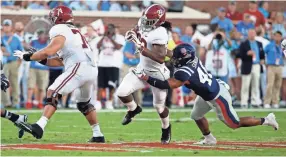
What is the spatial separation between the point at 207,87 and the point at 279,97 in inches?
426

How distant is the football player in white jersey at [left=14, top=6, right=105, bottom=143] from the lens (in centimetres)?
1175

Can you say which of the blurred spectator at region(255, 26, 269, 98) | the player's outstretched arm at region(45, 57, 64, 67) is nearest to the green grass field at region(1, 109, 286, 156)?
the player's outstretched arm at region(45, 57, 64, 67)

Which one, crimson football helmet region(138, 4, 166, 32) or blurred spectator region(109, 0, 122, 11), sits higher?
blurred spectator region(109, 0, 122, 11)

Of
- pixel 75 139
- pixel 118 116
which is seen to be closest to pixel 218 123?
pixel 118 116

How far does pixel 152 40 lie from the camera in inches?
480

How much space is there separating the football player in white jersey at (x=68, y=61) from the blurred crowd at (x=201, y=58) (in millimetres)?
7280

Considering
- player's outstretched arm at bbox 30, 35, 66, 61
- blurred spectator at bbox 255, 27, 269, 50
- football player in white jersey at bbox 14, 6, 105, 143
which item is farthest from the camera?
blurred spectator at bbox 255, 27, 269, 50

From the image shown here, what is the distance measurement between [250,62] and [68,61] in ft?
31.8

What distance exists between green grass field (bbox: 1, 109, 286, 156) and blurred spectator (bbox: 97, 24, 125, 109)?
2633mm

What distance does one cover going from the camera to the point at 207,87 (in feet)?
37.5

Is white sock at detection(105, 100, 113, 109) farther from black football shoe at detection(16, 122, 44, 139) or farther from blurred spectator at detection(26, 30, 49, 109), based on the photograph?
black football shoe at detection(16, 122, 44, 139)

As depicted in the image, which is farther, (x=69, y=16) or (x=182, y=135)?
(x=182, y=135)

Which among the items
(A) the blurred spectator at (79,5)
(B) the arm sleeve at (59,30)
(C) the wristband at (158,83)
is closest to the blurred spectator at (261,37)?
(A) the blurred spectator at (79,5)

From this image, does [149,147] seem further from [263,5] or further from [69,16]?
[263,5]
